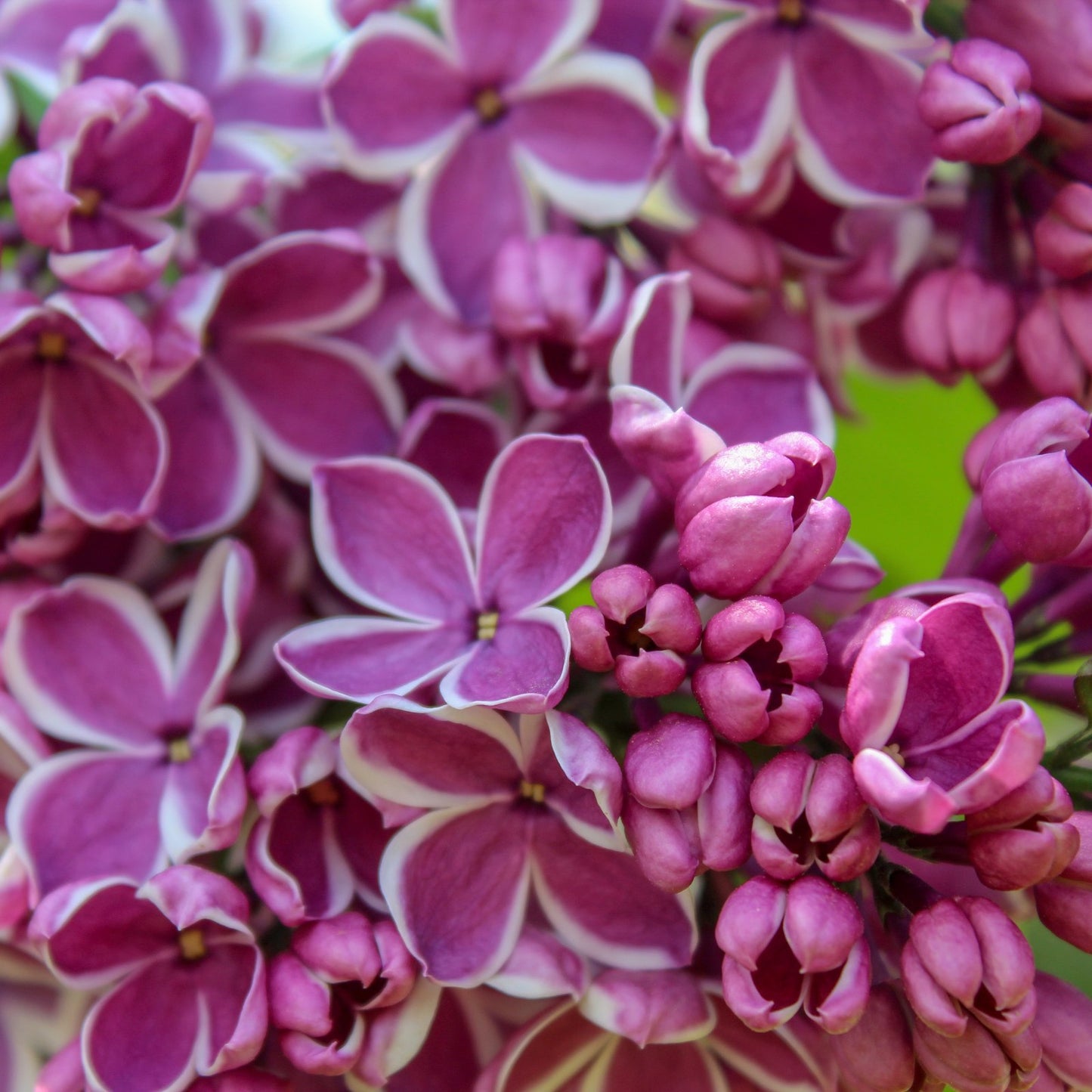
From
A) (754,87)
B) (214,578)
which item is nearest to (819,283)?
(754,87)

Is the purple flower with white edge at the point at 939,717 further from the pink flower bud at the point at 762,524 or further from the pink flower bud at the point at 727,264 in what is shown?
the pink flower bud at the point at 727,264

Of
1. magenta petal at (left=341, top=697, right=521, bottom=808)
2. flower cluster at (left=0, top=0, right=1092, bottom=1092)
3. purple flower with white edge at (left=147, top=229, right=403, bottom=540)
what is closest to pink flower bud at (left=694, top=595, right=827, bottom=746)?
flower cluster at (left=0, top=0, right=1092, bottom=1092)

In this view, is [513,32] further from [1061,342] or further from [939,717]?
[939,717]

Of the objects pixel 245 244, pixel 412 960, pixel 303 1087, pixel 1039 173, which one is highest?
pixel 1039 173

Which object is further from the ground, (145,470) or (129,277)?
(129,277)

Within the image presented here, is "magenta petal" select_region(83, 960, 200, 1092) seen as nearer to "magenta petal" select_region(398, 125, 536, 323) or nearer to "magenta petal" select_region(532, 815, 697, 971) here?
"magenta petal" select_region(532, 815, 697, 971)

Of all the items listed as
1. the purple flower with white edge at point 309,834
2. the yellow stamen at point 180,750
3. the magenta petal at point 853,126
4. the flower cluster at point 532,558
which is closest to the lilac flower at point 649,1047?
the flower cluster at point 532,558

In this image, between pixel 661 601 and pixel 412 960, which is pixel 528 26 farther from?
pixel 412 960

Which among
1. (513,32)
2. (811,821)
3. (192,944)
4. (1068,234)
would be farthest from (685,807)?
(513,32)
